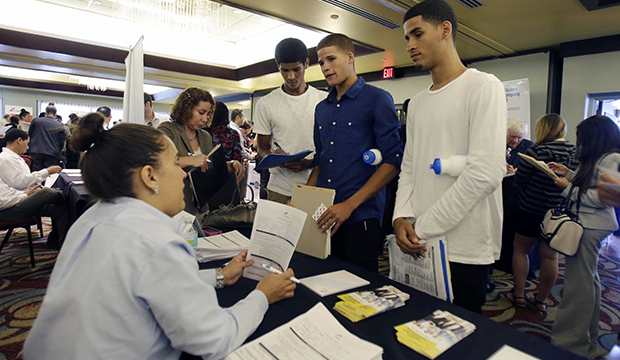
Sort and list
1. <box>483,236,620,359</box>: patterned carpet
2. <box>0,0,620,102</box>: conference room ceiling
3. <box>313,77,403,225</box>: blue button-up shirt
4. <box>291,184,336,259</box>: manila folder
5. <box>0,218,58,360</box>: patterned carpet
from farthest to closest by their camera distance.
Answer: <box>0,0,620,102</box>: conference room ceiling
<box>483,236,620,359</box>: patterned carpet
<box>0,218,58,360</box>: patterned carpet
<box>313,77,403,225</box>: blue button-up shirt
<box>291,184,336,259</box>: manila folder

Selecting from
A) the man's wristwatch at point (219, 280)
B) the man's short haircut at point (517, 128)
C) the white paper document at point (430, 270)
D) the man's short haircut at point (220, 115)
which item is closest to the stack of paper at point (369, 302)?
the white paper document at point (430, 270)

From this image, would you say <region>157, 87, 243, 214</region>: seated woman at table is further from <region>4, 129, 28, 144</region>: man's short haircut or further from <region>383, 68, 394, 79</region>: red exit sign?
<region>383, 68, 394, 79</region>: red exit sign

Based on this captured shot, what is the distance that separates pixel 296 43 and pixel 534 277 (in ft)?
10.9

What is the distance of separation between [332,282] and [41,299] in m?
2.63

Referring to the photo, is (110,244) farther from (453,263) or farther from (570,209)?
(570,209)

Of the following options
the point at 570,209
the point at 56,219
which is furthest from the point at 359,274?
the point at 56,219

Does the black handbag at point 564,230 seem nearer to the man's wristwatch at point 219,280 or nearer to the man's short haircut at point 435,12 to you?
the man's short haircut at point 435,12

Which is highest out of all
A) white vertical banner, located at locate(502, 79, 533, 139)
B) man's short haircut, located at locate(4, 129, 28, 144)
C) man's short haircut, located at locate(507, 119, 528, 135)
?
white vertical banner, located at locate(502, 79, 533, 139)

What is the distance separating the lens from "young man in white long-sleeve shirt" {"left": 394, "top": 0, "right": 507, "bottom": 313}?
3.53ft

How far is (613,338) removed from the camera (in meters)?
2.21

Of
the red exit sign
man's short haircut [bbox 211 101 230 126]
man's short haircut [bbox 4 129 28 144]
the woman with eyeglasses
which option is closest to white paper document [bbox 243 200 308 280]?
the woman with eyeglasses

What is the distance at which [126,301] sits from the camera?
0.68 meters

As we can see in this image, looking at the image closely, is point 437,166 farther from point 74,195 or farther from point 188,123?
point 74,195

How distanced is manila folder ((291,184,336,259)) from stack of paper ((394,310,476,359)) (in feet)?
1.84
